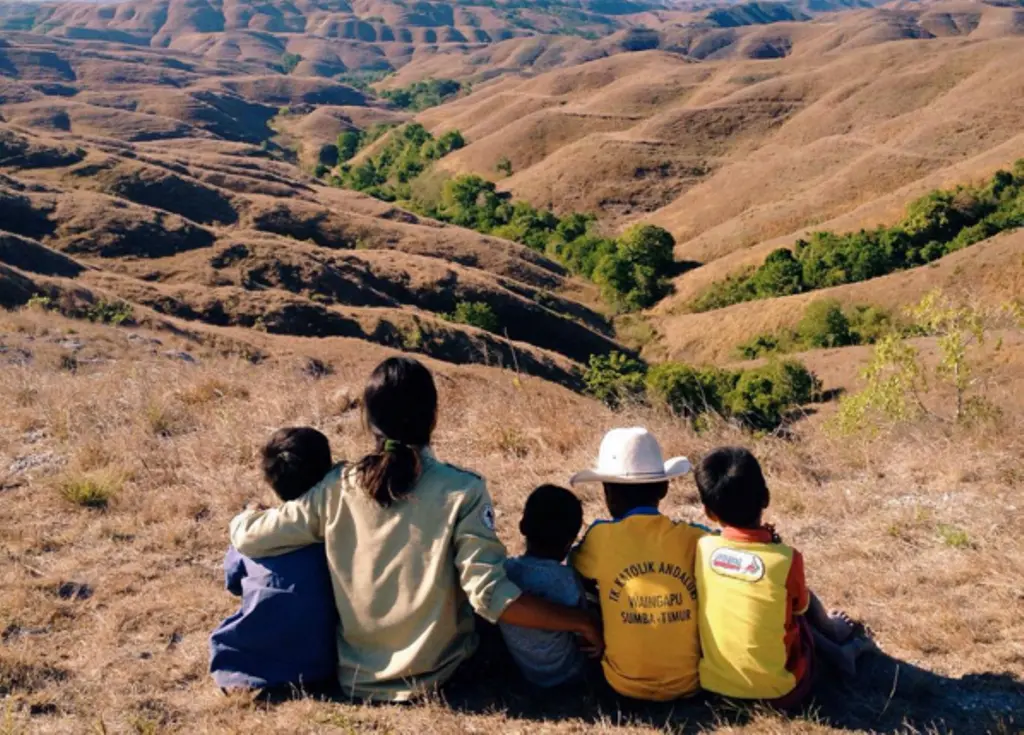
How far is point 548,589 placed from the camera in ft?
11.6

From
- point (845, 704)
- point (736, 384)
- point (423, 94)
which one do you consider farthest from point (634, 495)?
point (423, 94)

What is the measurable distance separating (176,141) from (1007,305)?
71852mm

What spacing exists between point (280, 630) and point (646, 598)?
1.41 meters

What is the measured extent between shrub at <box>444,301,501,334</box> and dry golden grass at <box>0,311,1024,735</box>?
75.2 feet

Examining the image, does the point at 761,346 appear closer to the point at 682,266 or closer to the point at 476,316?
the point at 476,316

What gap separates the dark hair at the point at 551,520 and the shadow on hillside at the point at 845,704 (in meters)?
0.55

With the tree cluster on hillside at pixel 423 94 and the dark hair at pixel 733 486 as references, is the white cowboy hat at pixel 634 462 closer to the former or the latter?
the dark hair at pixel 733 486

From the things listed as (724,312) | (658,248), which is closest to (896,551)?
(724,312)

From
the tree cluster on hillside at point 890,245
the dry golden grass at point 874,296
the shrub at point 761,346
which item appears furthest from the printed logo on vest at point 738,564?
the tree cluster on hillside at point 890,245

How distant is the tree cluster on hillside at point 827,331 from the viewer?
34781 millimetres

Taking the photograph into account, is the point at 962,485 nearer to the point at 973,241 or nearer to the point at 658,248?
the point at 973,241

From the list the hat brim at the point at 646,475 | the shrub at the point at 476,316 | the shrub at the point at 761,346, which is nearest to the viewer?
the hat brim at the point at 646,475

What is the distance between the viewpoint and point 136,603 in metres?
4.25

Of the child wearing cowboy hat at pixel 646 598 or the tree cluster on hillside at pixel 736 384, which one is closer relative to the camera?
the child wearing cowboy hat at pixel 646 598
